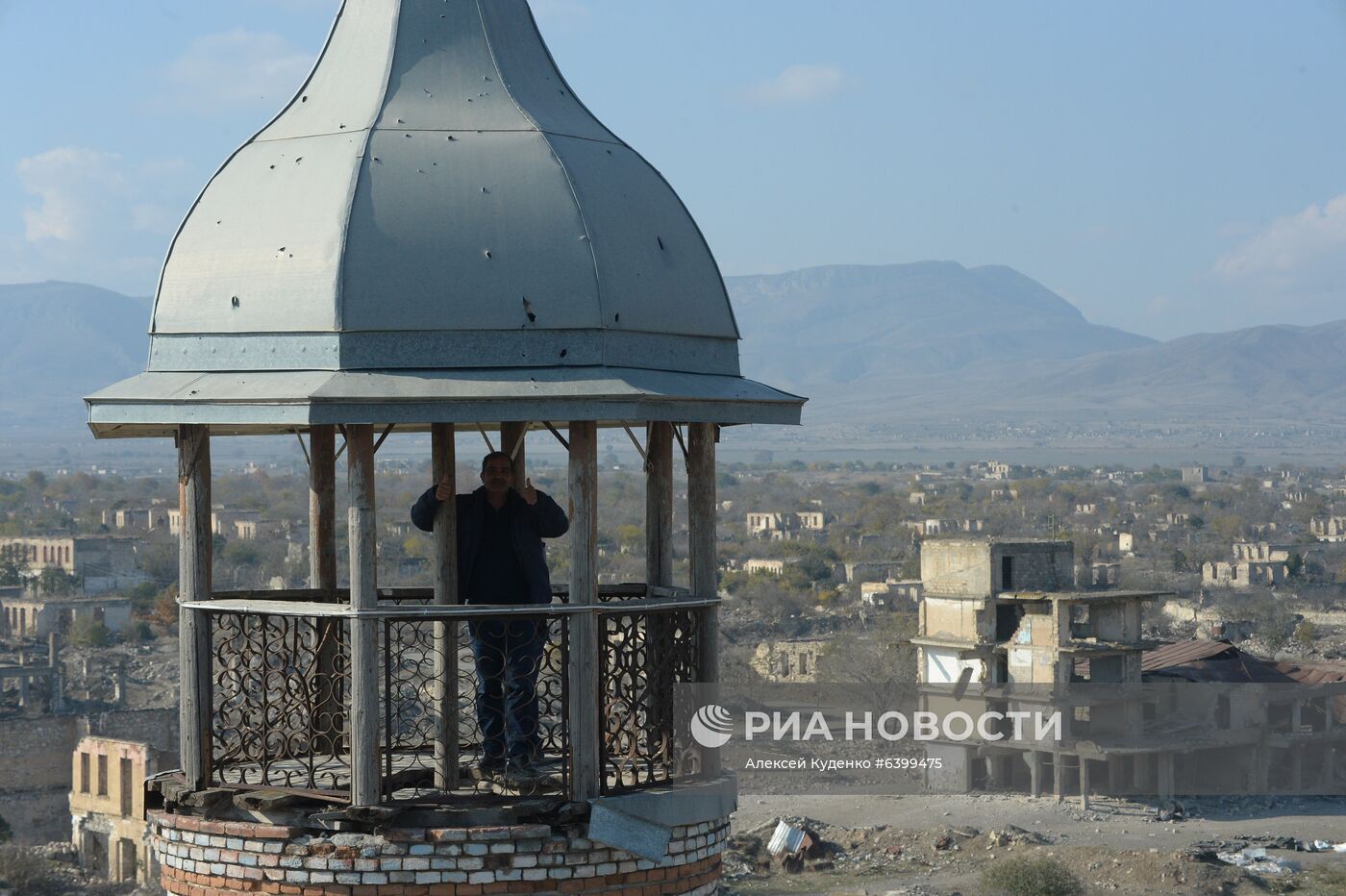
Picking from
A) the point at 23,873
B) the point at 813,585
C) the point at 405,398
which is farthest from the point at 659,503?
the point at 813,585

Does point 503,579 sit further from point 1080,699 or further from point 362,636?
point 1080,699

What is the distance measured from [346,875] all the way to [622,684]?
99 centimetres

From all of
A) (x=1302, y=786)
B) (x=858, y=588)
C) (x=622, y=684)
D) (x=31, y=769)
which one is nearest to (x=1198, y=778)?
(x=1302, y=786)

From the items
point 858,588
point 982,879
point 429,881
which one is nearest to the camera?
point 429,881

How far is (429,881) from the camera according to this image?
18.8 feet

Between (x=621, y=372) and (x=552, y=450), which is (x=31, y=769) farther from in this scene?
(x=552, y=450)

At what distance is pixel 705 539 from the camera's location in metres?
6.51

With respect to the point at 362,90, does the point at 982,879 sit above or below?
below

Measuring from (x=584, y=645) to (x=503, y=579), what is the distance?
760 millimetres

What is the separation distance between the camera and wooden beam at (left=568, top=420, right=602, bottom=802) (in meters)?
5.83

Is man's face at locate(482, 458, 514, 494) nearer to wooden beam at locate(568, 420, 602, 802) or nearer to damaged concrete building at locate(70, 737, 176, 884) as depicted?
wooden beam at locate(568, 420, 602, 802)

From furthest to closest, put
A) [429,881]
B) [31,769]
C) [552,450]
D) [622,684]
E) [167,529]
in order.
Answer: [552,450]
[167,529]
[31,769]
[622,684]
[429,881]

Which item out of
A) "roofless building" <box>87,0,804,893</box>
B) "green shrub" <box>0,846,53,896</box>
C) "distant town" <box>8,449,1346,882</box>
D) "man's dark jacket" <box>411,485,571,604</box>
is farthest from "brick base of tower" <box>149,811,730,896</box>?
"green shrub" <box>0,846,53,896</box>

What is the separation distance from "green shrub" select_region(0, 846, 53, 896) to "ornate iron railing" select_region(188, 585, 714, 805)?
30758 millimetres
